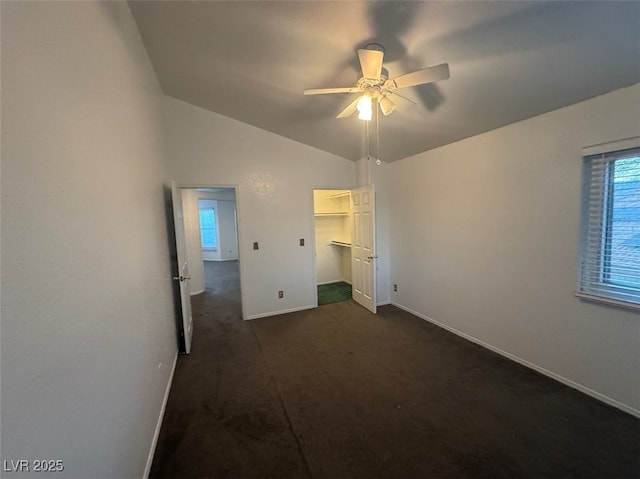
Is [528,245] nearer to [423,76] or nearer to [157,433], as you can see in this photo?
[423,76]

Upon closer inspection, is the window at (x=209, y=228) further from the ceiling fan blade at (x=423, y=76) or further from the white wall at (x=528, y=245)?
the ceiling fan blade at (x=423, y=76)

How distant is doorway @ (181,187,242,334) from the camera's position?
4.44 m

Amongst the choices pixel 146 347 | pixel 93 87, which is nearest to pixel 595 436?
pixel 146 347

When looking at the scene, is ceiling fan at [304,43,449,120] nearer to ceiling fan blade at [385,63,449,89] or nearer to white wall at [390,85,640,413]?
ceiling fan blade at [385,63,449,89]

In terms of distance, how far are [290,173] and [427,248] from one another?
2271 millimetres

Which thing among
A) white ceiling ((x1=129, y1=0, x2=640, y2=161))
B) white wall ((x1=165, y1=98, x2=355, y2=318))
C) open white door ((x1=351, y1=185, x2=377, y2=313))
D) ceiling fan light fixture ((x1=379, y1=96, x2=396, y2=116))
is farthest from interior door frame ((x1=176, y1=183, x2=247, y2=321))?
ceiling fan light fixture ((x1=379, y1=96, x2=396, y2=116))

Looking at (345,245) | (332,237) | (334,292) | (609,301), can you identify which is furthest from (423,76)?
(332,237)

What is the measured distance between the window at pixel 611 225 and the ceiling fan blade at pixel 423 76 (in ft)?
4.69

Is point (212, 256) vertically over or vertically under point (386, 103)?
under

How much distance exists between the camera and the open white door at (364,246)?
3.82m

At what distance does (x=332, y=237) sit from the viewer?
577 cm

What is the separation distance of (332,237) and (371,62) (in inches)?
167

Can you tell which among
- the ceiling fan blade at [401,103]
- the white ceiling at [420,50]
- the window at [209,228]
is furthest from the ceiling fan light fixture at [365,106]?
the window at [209,228]

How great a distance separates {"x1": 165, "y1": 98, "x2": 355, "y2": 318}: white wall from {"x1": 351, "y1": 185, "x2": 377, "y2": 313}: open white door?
1.53 feet
